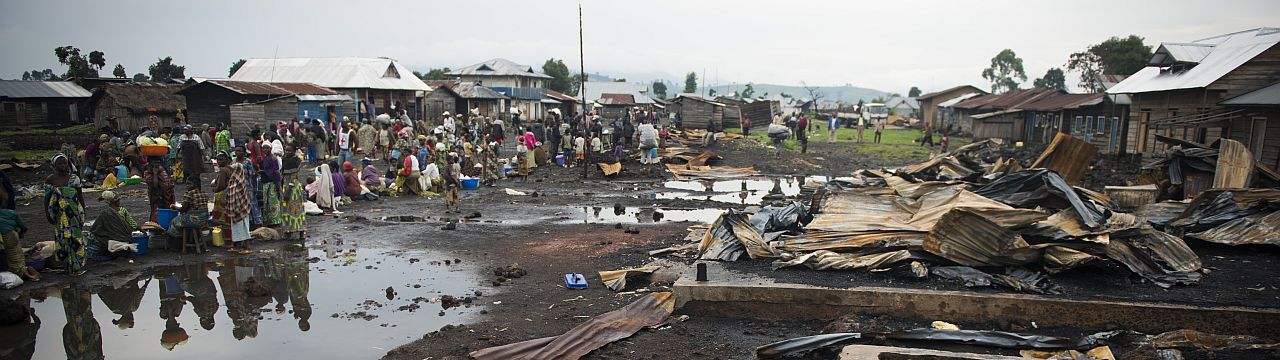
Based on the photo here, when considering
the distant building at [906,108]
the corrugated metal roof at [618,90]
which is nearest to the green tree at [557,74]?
the corrugated metal roof at [618,90]

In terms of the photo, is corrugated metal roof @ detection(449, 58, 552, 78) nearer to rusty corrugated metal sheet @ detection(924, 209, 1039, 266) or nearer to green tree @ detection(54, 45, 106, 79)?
green tree @ detection(54, 45, 106, 79)

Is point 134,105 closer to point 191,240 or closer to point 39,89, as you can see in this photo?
point 39,89

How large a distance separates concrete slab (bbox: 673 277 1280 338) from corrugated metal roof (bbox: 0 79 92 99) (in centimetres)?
3518

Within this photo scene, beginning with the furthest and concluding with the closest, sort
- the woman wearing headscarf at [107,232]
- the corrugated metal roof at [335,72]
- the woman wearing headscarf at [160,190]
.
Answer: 1. the corrugated metal roof at [335,72]
2. the woman wearing headscarf at [160,190]
3. the woman wearing headscarf at [107,232]

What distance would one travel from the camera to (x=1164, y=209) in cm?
1157

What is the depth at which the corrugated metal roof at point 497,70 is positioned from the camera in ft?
204

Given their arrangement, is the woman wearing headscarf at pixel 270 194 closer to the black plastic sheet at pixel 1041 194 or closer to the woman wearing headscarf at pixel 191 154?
the woman wearing headscarf at pixel 191 154

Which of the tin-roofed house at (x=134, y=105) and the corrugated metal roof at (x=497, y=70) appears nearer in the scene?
the tin-roofed house at (x=134, y=105)

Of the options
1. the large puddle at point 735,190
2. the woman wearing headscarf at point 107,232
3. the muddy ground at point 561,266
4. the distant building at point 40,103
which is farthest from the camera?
the distant building at point 40,103

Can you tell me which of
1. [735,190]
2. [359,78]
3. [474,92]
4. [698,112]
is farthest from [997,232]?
[474,92]

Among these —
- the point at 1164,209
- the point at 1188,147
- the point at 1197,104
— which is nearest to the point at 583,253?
the point at 1164,209

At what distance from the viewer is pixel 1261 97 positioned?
18.2 m

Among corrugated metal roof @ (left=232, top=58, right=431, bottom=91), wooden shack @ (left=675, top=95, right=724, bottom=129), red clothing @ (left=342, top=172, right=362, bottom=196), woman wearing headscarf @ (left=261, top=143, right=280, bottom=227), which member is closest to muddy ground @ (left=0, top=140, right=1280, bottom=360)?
red clothing @ (left=342, top=172, right=362, bottom=196)

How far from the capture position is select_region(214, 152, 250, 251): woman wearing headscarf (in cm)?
1078
